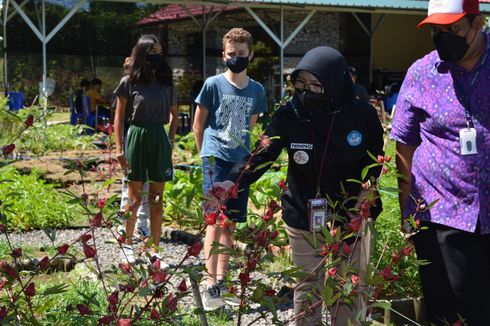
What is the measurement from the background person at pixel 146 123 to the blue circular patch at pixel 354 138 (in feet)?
7.56

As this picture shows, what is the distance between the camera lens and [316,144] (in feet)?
11.7

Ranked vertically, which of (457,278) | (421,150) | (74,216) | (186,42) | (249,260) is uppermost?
(186,42)

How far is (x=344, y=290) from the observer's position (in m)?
2.24

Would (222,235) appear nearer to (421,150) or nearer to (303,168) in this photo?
(303,168)

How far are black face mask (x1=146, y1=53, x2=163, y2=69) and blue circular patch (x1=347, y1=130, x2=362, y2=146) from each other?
7.61ft

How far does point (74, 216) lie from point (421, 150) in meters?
5.00

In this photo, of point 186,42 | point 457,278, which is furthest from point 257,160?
point 186,42

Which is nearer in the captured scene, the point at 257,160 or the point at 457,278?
the point at 457,278

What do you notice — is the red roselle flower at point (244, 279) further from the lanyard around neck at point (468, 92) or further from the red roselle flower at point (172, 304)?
the lanyard around neck at point (468, 92)

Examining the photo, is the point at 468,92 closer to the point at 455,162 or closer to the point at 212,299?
the point at 455,162

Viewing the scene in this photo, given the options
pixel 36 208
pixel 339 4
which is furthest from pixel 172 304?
pixel 339 4

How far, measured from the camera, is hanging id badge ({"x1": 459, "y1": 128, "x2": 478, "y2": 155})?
9.89 feet

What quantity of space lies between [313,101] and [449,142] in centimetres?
63

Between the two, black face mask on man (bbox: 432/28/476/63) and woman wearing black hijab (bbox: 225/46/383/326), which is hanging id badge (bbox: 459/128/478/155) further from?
woman wearing black hijab (bbox: 225/46/383/326)
